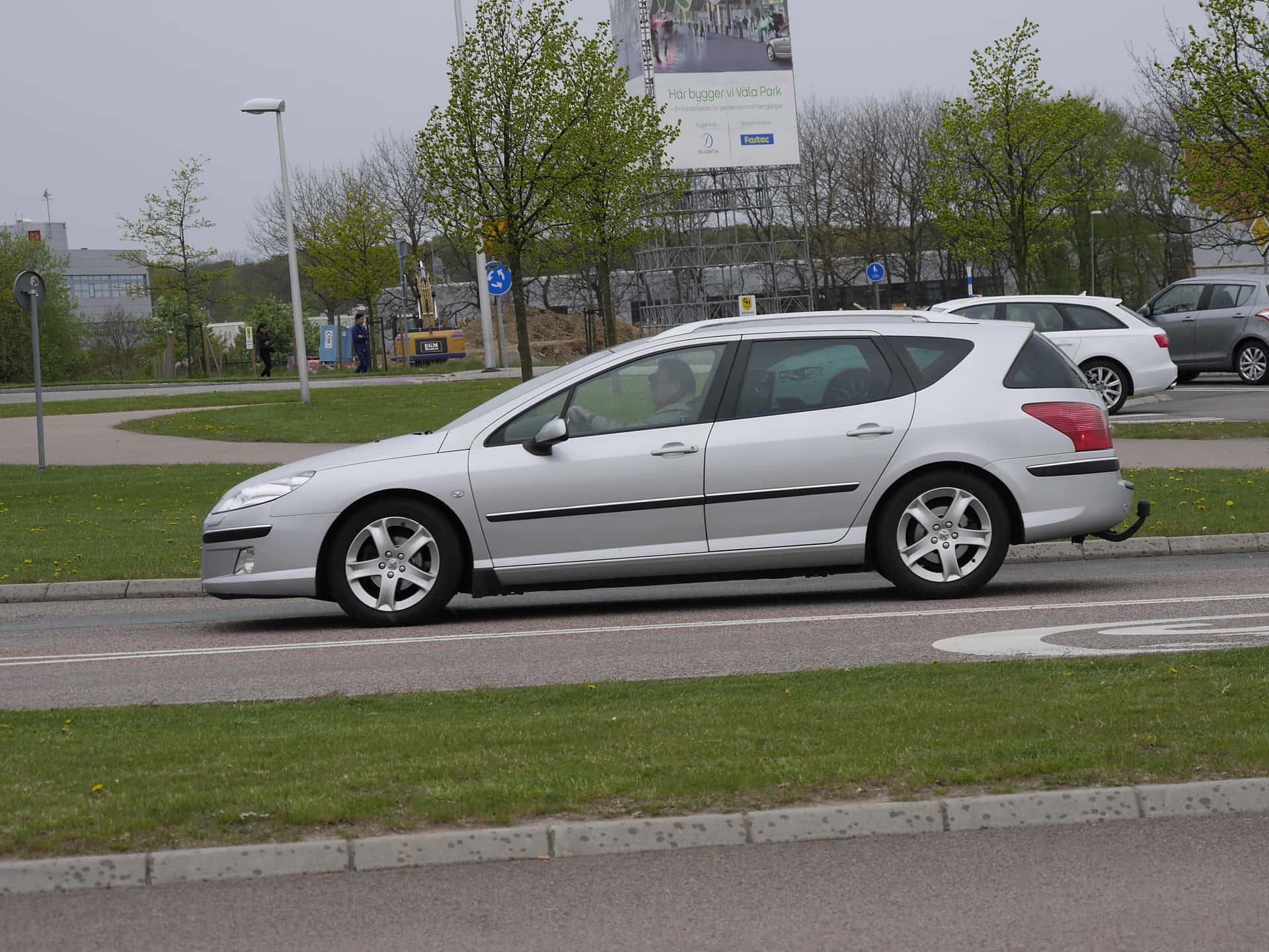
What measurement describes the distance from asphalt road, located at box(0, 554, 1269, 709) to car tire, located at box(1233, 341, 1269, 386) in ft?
55.4

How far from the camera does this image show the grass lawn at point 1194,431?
62.8ft

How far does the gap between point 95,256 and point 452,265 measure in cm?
8324

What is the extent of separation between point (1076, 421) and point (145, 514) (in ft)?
31.1

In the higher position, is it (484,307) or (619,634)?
(484,307)

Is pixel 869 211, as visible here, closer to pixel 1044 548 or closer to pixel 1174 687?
pixel 1044 548

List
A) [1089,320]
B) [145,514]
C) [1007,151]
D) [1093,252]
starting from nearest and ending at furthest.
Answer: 1. [145,514]
2. [1089,320]
3. [1007,151]
4. [1093,252]

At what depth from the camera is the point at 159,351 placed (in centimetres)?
6519

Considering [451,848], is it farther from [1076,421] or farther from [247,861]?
[1076,421]

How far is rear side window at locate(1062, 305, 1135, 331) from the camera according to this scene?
22.5 meters

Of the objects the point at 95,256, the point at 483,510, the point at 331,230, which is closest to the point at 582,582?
the point at 483,510

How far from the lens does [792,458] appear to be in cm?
935

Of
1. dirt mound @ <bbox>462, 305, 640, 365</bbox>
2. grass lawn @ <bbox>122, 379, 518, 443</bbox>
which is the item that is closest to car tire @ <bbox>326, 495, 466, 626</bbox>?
grass lawn @ <bbox>122, 379, 518, 443</bbox>

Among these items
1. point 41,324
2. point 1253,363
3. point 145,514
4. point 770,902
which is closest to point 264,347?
point 41,324

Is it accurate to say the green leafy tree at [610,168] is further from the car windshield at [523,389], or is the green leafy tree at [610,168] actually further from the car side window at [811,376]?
the car side window at [811,376]
